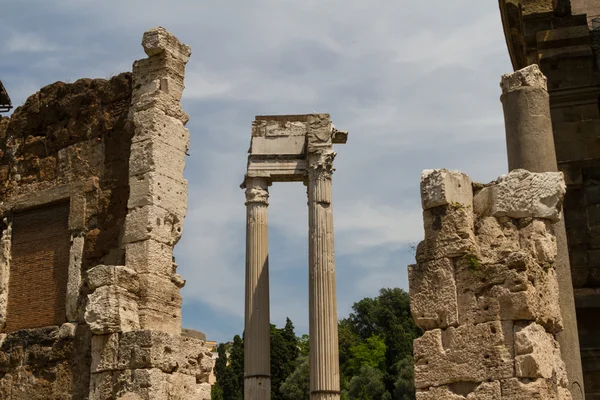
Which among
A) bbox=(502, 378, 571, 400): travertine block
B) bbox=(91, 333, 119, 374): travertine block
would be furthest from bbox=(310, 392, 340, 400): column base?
bbox=(502, 378, 571, 400): travertine block

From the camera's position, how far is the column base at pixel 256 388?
72.4 ft

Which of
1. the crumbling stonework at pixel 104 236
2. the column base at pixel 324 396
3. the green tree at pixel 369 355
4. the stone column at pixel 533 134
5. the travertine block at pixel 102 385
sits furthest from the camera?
the green tree at pixel 369 355

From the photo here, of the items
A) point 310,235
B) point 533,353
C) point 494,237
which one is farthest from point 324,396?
point 533,353

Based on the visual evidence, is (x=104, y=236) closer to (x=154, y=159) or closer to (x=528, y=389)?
(x=154, y=159)

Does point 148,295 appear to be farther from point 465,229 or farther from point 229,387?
point 229,387

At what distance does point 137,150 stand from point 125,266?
1510mm

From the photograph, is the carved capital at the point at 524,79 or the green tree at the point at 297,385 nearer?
the carved capital at the point at 524,79

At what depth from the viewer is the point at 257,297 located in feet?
75.4

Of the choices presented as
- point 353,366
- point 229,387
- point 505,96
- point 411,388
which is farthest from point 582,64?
point 229,387

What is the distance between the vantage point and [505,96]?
10.1 meters

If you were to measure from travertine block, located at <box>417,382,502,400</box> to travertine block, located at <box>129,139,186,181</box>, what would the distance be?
4648 mm

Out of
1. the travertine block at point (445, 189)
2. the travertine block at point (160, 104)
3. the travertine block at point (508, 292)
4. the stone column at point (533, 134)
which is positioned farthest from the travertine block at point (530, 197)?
the travertine block at point (160, 104)

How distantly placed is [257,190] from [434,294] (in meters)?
16.2

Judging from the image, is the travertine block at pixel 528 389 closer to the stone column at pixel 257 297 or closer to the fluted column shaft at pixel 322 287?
the fluted column shaft at pixel 322 287
